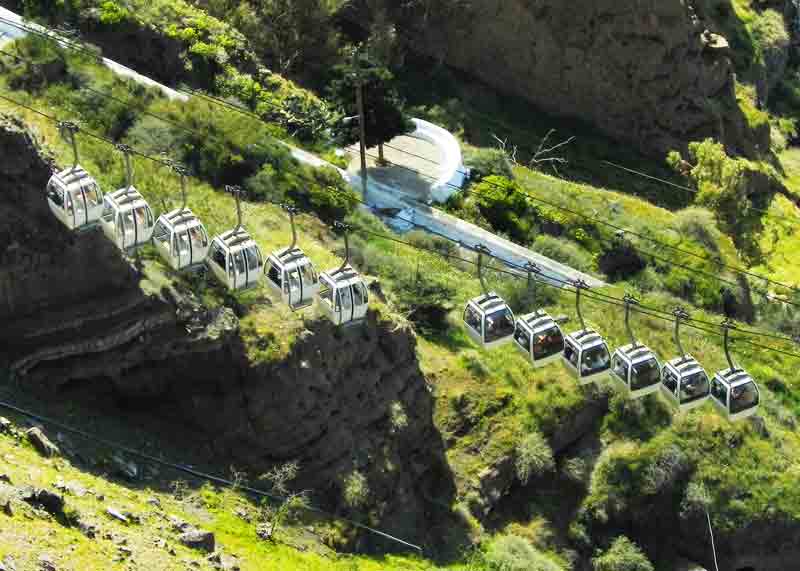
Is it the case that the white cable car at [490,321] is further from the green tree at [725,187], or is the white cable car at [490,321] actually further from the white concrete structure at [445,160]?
the green tree at [725,187]

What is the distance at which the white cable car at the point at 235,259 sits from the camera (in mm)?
39031

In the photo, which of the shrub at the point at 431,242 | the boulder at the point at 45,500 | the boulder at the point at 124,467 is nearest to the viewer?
the boulder at the point at 45,500

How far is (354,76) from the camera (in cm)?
5694

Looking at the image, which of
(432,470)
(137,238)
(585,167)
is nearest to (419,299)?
(432,470)

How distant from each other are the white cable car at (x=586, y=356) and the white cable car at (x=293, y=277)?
25.7ft

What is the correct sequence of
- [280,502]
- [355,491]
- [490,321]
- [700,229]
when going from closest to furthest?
[490,321] → [280,502] → [355,491] → [700,229]

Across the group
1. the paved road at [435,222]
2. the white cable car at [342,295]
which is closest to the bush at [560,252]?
the paved road at [435,222]

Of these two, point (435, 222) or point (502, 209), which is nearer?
point (435, 222)

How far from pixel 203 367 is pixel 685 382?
1423cm

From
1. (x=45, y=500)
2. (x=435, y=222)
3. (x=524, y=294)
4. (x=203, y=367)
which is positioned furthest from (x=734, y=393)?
(x=435, y=222)

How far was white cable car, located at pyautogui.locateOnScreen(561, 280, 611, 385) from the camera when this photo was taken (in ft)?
135

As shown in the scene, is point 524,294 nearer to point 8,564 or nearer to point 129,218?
point 129,218

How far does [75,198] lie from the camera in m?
38.0

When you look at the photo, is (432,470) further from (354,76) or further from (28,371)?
(354,76)
